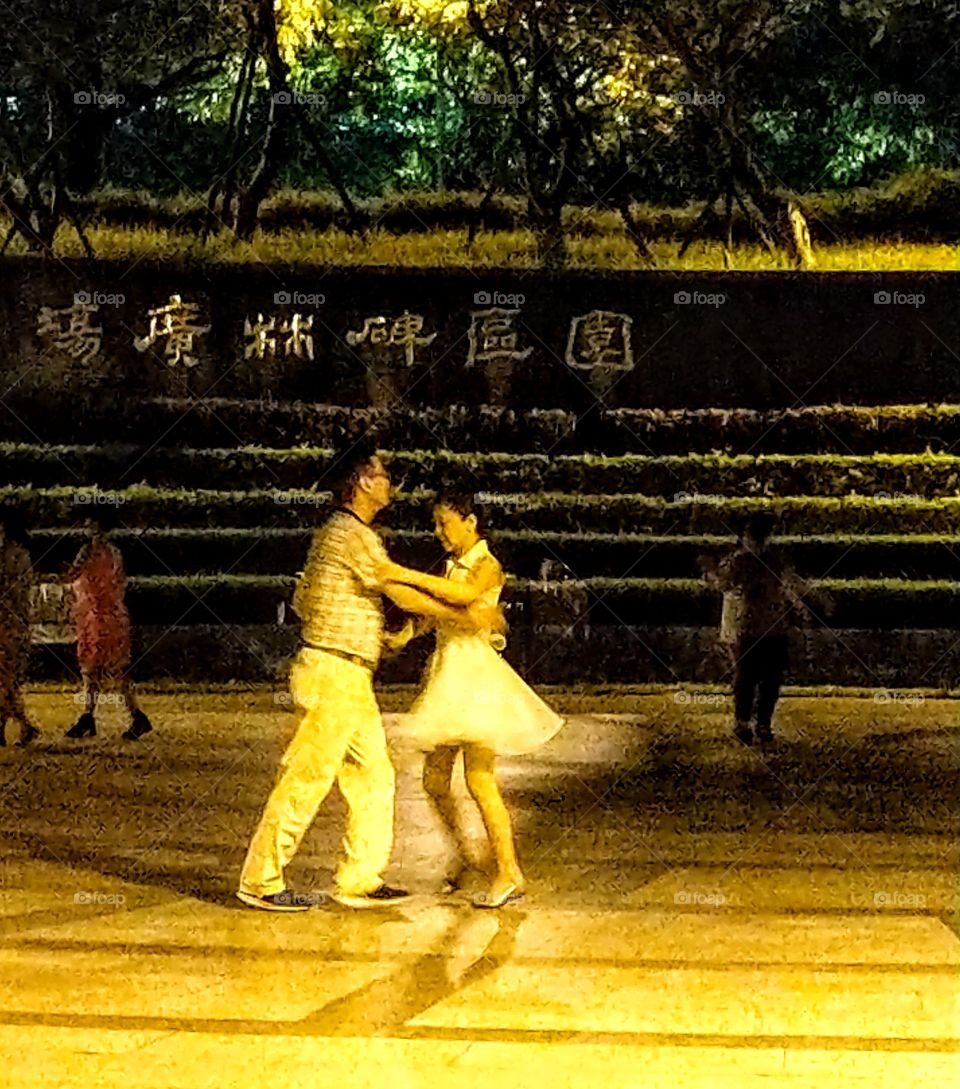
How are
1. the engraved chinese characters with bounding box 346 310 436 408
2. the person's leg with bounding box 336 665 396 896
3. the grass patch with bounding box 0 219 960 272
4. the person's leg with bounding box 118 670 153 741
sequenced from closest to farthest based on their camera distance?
the person's leg with bounding box 336 665 396 896
the person's leg with bounding box 118 670 153 741
the grass patch with bounding box 0 219 960 272
the engraved chinese characters with bounding box 346 310 436 408

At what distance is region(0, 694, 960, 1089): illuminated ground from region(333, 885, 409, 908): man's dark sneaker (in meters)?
0.13

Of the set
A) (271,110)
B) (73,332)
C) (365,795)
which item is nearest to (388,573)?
(365,795)

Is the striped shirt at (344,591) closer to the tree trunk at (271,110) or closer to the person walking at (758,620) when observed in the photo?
the person walking at (758,620)

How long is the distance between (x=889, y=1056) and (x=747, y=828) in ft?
12.2

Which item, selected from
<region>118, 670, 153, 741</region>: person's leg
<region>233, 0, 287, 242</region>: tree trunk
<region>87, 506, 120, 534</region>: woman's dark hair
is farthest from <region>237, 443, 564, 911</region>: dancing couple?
<region>87, 506, 120, 534</region>: woman's dark hair

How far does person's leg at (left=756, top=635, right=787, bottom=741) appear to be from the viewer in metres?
11.2

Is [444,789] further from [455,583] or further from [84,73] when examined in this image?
[84,73]

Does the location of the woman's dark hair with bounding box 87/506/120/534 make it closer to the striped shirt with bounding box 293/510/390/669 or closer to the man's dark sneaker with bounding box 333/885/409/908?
the man's dark sneaker with bounding box 333/885/409/908

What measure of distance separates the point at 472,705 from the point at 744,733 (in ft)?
17.2

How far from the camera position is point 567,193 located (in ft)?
42.7

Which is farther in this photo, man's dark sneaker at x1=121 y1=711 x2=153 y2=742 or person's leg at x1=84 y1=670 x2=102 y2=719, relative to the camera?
man's dark sneaker at x1=121 y1=711 x2=153 y2=742

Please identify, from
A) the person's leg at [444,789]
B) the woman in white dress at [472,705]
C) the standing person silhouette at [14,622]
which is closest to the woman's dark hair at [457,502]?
the woman in white dress at [472,705]

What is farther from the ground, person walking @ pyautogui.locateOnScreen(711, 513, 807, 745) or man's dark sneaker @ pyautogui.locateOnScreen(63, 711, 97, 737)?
person walking @ pyautogui.locateOnScreen(711, 513, 807, 745)

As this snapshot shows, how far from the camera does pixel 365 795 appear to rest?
6.44 m
